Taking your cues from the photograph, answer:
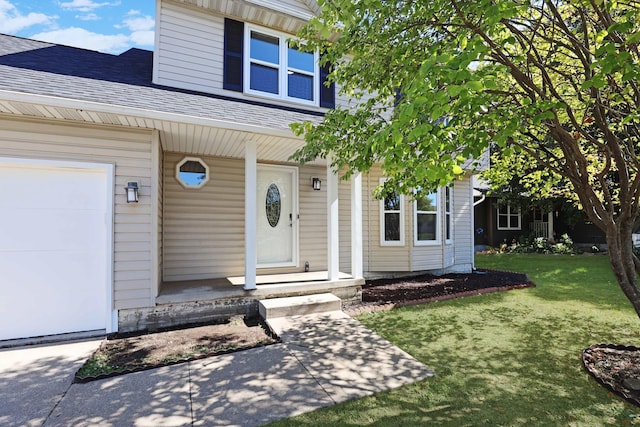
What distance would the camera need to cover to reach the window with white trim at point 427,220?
26.9 feet

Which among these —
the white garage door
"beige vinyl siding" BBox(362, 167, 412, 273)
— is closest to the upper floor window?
"beige vinyl siding" BBox(362, 167, 412, 273)

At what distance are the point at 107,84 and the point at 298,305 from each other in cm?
441

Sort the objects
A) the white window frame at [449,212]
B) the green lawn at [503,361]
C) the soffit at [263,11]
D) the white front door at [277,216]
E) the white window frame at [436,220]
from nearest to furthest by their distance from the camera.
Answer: the green lawn at [503,361] → the soffit at [263,11] → the white front door at [277,216] → the white window frame at [436,220] → the white window frame at [449,212]

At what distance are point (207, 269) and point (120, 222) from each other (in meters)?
2.11

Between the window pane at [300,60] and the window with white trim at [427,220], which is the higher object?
the window pane at [300,60]

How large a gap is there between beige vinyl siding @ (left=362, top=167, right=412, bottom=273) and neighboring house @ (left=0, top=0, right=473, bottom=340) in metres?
0.04

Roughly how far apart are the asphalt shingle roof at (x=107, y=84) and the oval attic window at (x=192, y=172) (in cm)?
119

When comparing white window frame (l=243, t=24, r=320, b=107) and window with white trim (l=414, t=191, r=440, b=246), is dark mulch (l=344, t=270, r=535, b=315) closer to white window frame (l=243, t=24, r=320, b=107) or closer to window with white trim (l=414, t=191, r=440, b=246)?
window with white trim (l=414, t=191, r=440, b=246)

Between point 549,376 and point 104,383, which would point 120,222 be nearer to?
point 104,383

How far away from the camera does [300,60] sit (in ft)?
22.9

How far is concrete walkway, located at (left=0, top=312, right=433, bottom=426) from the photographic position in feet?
8.33

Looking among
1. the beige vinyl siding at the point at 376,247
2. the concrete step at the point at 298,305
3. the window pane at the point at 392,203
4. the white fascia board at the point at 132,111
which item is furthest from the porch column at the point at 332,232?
the window pane at the point at 392,203

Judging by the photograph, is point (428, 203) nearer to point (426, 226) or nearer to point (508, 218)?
point (426, 226)

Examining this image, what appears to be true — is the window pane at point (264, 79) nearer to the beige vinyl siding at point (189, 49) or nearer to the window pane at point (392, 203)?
the beige vinyl siding at point (189, 49)
